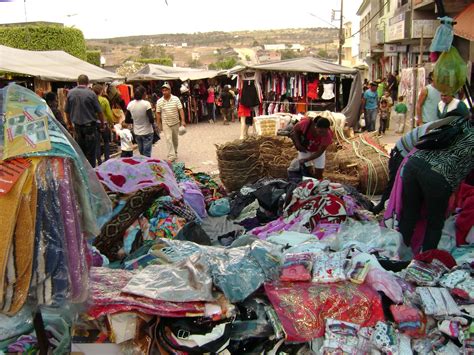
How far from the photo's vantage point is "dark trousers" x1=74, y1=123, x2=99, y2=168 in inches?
329

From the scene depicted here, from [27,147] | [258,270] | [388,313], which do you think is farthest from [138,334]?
[388,313]

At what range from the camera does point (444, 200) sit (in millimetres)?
3611

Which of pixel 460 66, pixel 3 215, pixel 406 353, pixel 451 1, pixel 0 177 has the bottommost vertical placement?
pixel 406 353

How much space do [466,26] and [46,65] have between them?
9.84 metres

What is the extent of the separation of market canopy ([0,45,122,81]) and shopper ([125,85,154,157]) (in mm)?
2655

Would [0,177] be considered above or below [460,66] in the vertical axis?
below

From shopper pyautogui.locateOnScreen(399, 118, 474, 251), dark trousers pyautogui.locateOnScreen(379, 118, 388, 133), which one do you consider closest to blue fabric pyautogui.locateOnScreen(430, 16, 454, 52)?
shopper pyautogui.locateOnScreen(399, 118, 474, 251)

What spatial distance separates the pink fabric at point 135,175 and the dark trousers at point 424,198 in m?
2.58

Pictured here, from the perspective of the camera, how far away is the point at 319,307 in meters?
2.87

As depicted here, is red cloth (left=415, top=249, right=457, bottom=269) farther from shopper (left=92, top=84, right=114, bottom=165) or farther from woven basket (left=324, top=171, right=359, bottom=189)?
shopper (left=92, top=84, right=114, bottom=165)

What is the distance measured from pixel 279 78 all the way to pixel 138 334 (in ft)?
37.5

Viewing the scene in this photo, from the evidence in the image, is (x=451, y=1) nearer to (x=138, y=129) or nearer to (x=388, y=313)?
(x=138, y=129)

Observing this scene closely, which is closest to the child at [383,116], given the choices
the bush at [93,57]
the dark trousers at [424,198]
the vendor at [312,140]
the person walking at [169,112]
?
the person walking at [169,112]

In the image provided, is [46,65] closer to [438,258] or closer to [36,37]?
[438,258]
